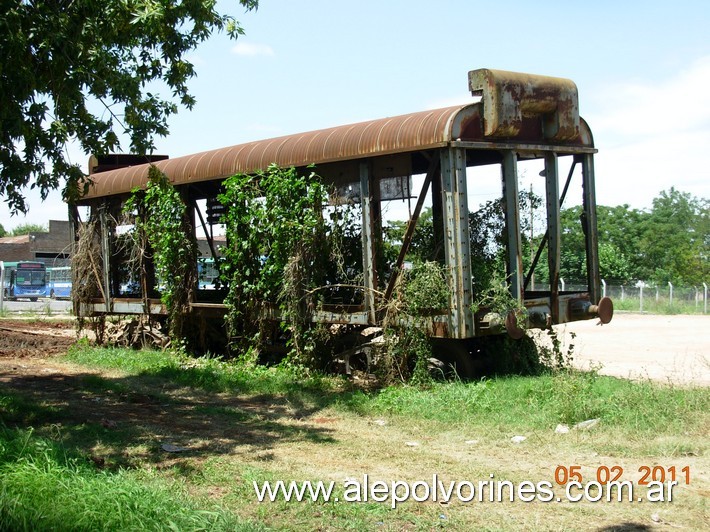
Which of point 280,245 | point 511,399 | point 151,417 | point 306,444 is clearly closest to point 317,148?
point 280,245

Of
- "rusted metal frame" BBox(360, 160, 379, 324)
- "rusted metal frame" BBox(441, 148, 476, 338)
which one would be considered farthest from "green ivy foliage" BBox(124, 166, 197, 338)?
"rusted metal frame" BBox(441, 148, 476, 338)

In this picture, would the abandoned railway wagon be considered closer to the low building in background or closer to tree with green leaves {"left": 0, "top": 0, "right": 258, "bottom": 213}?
tree with green leaves {"left": 0, "top": 0, "right": 258, "bottom": 213}

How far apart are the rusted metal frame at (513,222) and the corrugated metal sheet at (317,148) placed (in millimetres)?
1029

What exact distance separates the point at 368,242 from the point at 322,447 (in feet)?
12.3

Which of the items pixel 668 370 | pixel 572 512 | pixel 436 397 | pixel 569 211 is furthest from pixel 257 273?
pixel 569 211

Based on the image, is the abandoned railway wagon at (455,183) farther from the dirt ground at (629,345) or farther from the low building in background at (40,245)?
the low building in background at (40,245)

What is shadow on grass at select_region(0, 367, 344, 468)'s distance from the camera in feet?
24.2

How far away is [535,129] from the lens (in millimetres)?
10633

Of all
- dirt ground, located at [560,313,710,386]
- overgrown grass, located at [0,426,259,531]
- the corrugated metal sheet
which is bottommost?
dirt ground, located at [560,313,710,386]

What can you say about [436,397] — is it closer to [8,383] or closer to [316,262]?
[316,262]

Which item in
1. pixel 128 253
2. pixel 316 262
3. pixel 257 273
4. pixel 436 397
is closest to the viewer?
Answer: pixel 436 397

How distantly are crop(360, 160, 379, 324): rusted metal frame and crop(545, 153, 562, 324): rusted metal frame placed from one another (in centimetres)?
253

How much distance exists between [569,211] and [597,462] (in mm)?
35792

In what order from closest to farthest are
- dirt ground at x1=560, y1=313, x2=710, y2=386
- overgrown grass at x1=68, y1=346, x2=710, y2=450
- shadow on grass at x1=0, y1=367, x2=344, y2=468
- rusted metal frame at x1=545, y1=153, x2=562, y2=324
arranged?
shadow on grass at x1=0, y1=367, x2=344, y2=468, overgrown grass at x1=68, y1=346, x2=710, y2=450, rusted metal frame at x1=545, y1=153, x2=562, y2=324, dirt ground at x1=560, y1=313, x2=710, y2=386
